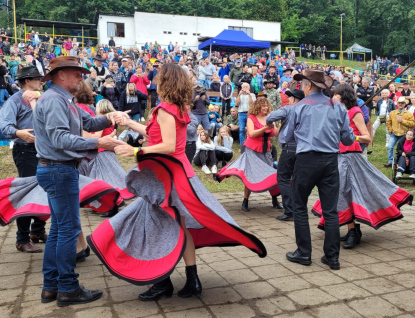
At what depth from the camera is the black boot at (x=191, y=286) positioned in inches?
144

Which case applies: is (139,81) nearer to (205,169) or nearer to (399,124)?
(205,169)

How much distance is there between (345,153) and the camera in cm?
532

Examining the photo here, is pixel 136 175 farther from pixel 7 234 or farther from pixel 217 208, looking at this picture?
pixel 7 234

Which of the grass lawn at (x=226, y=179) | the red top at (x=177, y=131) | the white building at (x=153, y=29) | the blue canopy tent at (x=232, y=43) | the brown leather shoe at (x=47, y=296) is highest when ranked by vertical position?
the white building at (x=153, y=29)

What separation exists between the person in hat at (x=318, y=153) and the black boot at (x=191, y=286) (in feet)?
4.44

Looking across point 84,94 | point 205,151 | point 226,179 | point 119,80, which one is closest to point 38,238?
point 84,94

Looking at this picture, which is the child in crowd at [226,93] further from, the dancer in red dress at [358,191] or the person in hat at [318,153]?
the person in hat at [318,153]

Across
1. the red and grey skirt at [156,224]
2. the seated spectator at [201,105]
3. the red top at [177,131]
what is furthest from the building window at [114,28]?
the red and grey skirt at [156,224]

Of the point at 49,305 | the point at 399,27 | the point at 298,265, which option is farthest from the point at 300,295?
the point at 399,27

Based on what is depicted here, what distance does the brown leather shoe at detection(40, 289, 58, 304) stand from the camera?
11.9 feet

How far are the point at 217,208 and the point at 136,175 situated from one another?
70 centimetres

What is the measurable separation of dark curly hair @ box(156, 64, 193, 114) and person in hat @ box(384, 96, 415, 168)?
30.8ft

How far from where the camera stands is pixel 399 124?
11.5 meters

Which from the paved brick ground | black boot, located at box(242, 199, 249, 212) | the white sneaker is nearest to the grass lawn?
the white sneaker
